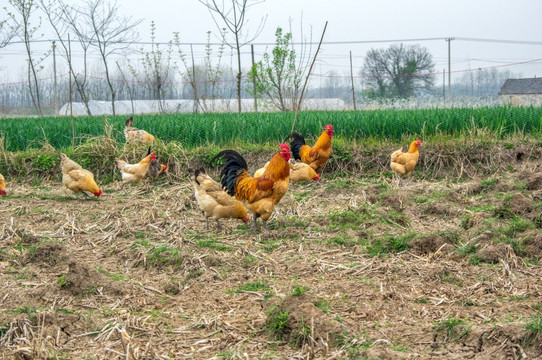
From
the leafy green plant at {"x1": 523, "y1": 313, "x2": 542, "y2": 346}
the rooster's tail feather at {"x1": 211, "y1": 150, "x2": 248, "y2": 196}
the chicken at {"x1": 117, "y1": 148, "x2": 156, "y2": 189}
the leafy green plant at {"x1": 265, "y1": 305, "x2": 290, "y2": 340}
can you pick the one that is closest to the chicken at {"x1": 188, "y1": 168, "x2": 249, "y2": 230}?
the rooster's tail feather at {"x1": 211, "y1": 150, "x2": 248, "y2": 196}

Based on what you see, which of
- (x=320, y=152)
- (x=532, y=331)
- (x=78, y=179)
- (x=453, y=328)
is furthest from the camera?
(x=320, y=152)

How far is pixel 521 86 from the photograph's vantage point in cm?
3381

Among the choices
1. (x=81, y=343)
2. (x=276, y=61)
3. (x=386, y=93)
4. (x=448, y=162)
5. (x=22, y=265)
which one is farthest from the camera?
(x=386, y=93)

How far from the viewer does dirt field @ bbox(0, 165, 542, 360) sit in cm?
378

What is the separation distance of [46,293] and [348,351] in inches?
106

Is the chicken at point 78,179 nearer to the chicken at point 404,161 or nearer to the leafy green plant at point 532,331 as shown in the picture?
the chicken at point 404,161

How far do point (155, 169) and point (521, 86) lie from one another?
30.4 meters

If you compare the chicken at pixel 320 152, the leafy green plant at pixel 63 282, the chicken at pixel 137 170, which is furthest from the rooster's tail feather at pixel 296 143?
the leafy green plant at pixel 63 282

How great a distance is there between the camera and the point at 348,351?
143 inches

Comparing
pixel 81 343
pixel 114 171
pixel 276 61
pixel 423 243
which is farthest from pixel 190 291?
pixel 276 61

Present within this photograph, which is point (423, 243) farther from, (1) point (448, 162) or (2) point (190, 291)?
(1) point (448, 162)

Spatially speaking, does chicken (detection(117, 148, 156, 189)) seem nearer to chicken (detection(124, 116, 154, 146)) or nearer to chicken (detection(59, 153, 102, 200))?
chicken (detection(59, 153, 102, 200))

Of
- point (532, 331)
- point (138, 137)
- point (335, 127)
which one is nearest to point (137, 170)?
point (138, 137)

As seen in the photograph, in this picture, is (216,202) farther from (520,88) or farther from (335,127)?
(520,88)
